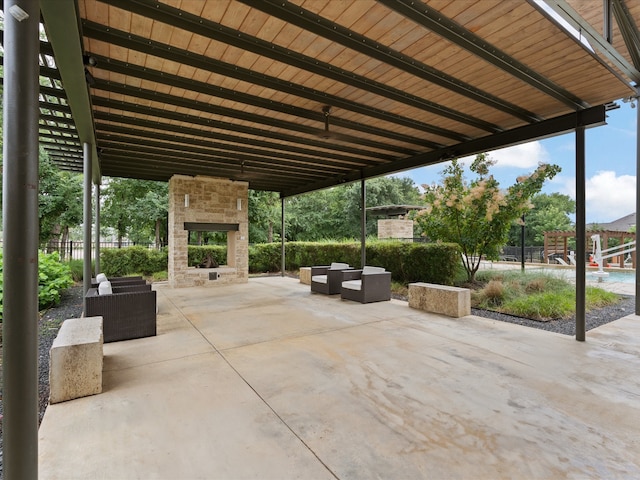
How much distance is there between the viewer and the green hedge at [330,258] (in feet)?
26.2

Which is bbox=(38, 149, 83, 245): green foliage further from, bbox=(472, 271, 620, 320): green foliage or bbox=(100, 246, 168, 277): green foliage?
bbox=(472, 271, 620, 320): green foliage

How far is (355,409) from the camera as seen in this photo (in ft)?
8.64

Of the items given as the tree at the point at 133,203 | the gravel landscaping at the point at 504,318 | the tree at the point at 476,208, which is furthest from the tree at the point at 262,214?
the gravel landscaping at the point at 504,318

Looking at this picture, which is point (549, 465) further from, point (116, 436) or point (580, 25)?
point (580, 25)

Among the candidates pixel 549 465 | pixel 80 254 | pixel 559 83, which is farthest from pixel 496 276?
pixel 80 254

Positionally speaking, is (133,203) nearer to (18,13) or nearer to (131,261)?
(131,261)

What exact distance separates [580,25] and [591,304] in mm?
5626

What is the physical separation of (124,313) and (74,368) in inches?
66.8

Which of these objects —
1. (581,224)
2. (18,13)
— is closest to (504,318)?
(581,224)

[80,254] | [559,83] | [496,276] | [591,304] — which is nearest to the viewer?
[559,83]

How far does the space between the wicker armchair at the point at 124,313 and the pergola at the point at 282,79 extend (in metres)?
1.43

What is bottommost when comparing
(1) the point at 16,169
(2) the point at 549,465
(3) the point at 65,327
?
(2) the point at 549,465

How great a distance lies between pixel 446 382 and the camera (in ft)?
10.3

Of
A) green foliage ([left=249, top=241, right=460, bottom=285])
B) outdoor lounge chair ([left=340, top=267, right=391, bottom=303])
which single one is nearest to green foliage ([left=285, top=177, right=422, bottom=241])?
green foliage ([left=249, top=241, right=460, bottom=285])
